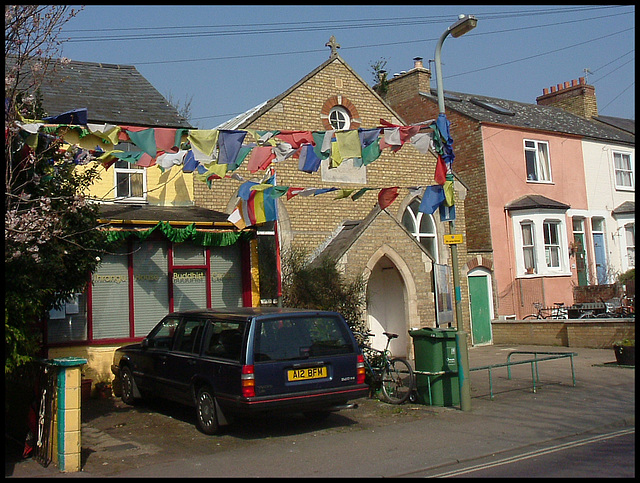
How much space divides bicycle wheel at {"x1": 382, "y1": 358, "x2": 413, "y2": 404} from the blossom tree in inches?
203

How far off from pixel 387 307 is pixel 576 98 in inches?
678

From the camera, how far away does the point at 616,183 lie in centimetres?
2716

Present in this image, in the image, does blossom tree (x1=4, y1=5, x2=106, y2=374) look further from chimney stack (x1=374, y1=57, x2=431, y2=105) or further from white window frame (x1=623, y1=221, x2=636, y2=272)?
white window frame (x1=623, y1=221, x2=636, y2=272)

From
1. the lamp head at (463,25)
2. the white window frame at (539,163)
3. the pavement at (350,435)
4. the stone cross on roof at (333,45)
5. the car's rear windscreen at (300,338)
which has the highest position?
the stone cross on roof at (333,45)

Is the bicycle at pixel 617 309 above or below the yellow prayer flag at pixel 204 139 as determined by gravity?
below

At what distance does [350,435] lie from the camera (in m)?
8.91

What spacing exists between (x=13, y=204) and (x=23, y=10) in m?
2.39

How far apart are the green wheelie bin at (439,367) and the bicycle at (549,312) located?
40.9 feet

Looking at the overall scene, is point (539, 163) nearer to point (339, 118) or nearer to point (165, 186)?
point (339, 118)

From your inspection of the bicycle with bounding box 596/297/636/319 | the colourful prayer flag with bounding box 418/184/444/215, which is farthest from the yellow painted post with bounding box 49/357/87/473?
the bicycle with bounding box 596/297/636/319

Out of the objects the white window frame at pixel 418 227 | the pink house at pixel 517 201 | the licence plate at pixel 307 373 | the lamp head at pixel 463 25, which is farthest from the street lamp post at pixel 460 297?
the pink house at pixel 517 201

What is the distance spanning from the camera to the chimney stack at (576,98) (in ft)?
97.5

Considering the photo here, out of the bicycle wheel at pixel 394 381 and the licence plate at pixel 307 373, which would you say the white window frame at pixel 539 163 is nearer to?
the bicycle wheel at pixel 394 381

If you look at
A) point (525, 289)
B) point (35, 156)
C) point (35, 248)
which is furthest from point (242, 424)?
point (525, 289)
